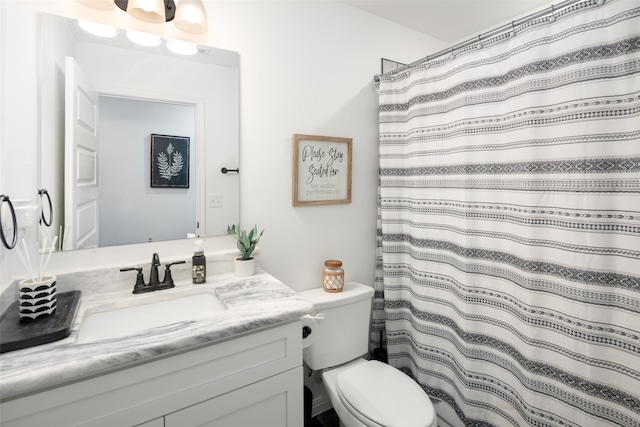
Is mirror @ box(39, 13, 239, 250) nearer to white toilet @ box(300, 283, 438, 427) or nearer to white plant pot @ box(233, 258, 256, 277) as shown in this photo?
white plant pot @ box(233, 258, 256, 277)

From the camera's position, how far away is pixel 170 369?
35.6 inches

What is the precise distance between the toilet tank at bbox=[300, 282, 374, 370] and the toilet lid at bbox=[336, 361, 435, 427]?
0.10 m

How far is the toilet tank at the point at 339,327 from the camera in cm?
157

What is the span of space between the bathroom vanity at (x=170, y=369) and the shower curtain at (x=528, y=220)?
0.83m

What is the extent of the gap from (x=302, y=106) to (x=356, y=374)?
141 centimetres

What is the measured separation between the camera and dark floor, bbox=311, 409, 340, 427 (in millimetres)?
1761

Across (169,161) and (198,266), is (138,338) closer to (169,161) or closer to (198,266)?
(198,266)

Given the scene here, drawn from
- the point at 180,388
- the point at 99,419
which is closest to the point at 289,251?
the point at 180,388

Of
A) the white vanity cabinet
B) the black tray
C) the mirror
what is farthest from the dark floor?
the black tray

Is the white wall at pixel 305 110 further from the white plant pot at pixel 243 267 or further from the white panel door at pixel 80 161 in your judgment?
the white panel door at pixel 80 161

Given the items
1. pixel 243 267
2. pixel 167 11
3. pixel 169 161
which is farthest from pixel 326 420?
pixel 167 11

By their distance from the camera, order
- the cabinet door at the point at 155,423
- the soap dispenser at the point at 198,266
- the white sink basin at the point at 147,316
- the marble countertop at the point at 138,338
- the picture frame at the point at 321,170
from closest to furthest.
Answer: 1. the marble countertop at the point at 138,338
2. the cabinet door at the point at 155,423
3. the white sink basin at the point at 147,316
4. the soap dispenser at the point at 198,266
5. the picture frame at the point at 321,170

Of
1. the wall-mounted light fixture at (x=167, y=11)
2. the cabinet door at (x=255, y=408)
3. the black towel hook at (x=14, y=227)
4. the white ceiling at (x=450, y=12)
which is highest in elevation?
the white ceiling at (x=450, y=12)

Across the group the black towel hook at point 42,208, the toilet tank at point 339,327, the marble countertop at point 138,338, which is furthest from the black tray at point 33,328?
the toilet tank at point 339,327
